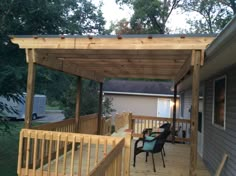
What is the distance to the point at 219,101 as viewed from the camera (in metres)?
6.04

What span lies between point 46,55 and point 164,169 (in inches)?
144

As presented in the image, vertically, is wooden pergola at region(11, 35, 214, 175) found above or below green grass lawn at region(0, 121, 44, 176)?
above

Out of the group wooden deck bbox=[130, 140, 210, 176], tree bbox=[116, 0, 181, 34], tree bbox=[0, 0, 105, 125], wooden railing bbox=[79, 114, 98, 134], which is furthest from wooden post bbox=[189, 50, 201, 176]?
tree bbox=[116, 0, 181, 34]

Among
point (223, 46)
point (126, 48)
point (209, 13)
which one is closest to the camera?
point (223, 46)

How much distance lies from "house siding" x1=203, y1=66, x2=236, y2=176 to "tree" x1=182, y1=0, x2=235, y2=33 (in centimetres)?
1631

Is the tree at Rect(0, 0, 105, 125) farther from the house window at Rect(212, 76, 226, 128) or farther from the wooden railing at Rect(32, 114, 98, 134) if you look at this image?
the house window at Rect(212, 76, 226, 128)

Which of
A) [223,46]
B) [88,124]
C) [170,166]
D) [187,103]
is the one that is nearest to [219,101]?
[170,166]

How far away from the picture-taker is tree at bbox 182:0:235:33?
877 inches

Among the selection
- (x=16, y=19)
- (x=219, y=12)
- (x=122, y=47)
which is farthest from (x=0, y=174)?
(x=219, y=12)

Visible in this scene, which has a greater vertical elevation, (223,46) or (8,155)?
(223,46)

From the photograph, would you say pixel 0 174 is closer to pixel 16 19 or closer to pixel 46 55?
pixel 46 55

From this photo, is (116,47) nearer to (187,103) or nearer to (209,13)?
(187,103)

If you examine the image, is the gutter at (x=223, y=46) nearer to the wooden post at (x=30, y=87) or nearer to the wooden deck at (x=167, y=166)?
the wooden deck at (x=167, y=166)

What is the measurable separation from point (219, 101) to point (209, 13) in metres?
19.4
